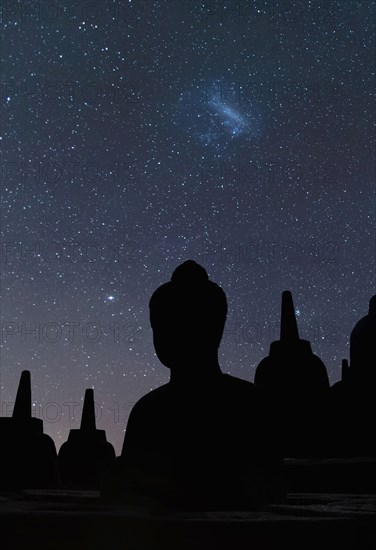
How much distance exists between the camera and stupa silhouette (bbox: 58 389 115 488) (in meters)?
19.0

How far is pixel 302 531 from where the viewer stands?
236cm

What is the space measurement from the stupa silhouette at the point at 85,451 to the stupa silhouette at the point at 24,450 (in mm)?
3383

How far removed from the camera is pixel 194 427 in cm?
475

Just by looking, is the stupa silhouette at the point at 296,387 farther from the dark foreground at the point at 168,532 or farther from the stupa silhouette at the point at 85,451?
the dark foreground at the point at 168,532

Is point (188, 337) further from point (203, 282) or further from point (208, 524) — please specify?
point (208, 524)

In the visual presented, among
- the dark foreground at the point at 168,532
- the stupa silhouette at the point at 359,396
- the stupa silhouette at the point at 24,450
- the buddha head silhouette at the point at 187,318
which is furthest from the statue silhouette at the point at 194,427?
the stupa silhouette at the point at 24,450

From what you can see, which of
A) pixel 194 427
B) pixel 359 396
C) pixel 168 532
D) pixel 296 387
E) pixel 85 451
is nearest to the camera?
pixel 168 532

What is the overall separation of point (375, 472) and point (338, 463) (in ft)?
1.76

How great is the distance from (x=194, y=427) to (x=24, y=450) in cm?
1155

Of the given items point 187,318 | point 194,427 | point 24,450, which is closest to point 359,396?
point 24,450

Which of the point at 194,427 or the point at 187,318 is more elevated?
the point at 187,318

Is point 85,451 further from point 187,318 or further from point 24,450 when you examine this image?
→ point 187,318

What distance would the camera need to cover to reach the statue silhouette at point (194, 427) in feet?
14.6

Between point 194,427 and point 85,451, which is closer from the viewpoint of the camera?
point 194,427
